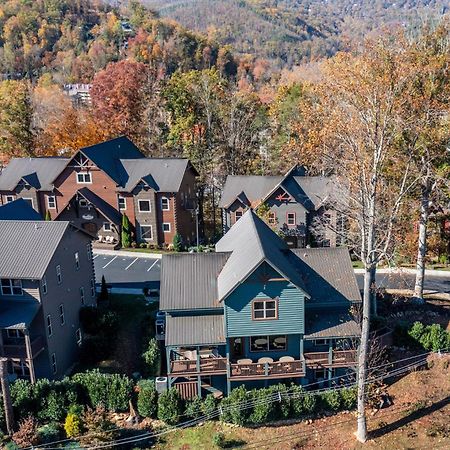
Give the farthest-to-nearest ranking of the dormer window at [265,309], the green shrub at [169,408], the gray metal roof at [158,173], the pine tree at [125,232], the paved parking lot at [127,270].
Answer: the pine tree at [125,232] < the gray metal roof at [158,173] < the paved parking lot at [127,270] < the dormer window at [265,309] < the green shrub at [169,408]

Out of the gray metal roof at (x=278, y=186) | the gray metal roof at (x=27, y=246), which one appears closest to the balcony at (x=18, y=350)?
the gray metal roof at (x=27, y=246)

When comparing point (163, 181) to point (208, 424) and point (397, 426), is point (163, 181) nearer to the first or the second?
point (208, 424)

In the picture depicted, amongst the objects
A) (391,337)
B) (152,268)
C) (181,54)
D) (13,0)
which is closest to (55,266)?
(152,268)

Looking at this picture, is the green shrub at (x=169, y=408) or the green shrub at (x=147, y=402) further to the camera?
the green shrub at (x=147, y=402)

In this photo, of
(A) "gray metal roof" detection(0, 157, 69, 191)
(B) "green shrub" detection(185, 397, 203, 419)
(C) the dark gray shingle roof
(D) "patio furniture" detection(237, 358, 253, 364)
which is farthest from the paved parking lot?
(B) "green shrub" detection(185, 397, 203, 419)

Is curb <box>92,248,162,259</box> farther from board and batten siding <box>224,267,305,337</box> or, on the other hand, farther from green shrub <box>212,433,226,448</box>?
green shrub <box>212,433,226,448</box>

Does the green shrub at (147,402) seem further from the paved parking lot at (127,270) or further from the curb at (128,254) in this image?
the curb at (128,254)
